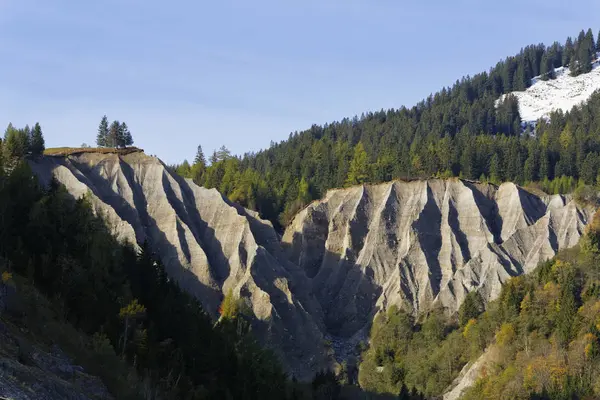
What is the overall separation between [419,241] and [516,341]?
16.2 m

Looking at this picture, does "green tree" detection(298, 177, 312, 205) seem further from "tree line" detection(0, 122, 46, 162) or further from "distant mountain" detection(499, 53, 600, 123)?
"distant mountain" detection(499, 53, 600, 123)

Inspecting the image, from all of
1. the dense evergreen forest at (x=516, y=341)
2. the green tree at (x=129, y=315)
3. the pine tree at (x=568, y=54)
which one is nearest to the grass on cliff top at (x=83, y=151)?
the dense evergreen forest at (x=516, y=341)

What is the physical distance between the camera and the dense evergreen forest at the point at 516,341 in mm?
56375

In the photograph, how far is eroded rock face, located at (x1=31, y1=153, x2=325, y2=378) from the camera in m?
65.2

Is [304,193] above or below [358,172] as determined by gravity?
below

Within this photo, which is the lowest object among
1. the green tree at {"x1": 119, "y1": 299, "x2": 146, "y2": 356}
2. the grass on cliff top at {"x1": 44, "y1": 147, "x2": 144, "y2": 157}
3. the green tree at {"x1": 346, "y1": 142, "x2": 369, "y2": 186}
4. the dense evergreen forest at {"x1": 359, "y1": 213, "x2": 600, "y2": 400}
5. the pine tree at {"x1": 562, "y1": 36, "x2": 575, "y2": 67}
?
the dense evergreen forest at {"x1": 359, "y1": 213, "x2": 600, "y2": 400}

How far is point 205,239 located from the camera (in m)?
72.5

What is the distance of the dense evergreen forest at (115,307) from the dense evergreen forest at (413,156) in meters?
46.8

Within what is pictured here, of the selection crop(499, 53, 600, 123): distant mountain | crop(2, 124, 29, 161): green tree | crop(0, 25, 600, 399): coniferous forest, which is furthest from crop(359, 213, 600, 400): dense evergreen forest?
crop(499, 53, 600, 123): distant mountain

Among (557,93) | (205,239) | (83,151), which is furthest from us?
(557,93)

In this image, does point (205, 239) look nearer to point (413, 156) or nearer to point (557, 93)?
point (413, 156)

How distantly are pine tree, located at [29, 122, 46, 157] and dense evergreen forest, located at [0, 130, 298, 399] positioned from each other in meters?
29.7

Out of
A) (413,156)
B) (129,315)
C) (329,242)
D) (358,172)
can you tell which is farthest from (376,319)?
(129,315)

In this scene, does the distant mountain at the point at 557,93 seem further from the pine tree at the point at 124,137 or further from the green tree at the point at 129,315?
the green tree at the point at 129,315
